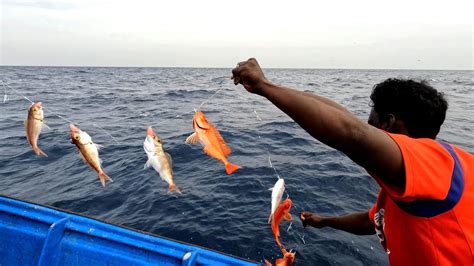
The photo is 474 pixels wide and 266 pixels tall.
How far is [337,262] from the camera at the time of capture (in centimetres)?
493

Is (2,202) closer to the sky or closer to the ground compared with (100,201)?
closer to the sky

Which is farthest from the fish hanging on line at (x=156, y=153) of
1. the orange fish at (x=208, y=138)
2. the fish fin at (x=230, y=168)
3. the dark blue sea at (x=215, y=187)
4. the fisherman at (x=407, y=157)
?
the fisherman at (x=407, y=157)

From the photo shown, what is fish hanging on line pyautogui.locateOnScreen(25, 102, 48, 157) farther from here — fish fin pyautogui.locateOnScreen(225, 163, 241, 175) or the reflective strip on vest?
the reflective strip on vest

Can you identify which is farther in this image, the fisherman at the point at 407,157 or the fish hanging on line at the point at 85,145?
the fish hanging on line at the point at 85,145

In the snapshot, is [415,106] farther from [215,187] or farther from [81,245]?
[215,187]

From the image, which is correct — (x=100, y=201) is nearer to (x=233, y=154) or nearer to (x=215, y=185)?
(x=215, y=185)

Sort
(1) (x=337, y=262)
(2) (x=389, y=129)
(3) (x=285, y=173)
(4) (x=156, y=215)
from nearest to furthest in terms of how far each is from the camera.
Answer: (2) (x=389, y=129) < (1) (x=337, y=262) < (4) (x=156, y=215) < (3) (x=285, y=173)

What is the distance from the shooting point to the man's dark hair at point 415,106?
7.32ft

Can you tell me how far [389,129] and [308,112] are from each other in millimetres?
939

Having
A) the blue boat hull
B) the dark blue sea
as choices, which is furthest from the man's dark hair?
the blue boat hull

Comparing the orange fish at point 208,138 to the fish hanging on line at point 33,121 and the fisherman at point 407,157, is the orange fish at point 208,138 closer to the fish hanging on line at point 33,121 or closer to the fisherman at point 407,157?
the fisherman at point 407,157

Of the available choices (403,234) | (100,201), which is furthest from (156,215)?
(403,234)

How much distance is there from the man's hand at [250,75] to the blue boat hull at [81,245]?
85.9 inches

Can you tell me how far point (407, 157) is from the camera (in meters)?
1.66
